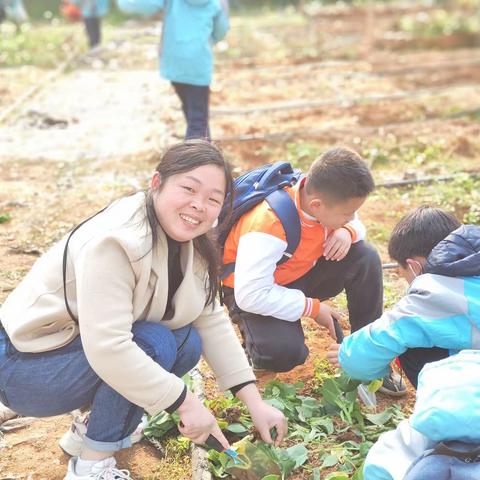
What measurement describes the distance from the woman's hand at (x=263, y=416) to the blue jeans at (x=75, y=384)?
11.5 inches

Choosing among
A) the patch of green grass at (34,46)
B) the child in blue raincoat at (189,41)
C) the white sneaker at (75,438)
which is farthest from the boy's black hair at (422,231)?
the patch of green grass at (34,46)

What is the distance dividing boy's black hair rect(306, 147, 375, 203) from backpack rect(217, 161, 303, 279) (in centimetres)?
13

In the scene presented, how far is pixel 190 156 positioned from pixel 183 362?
707 millimetres

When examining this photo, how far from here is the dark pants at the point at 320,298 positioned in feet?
9.93

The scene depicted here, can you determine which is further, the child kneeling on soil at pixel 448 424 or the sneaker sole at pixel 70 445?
the sneaker sole at pixel 70 445

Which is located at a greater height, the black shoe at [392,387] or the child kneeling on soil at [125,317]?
the child kneeling on soil at [125,317]

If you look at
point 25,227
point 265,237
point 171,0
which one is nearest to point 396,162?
point 171,0

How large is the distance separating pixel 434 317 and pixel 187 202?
84cm

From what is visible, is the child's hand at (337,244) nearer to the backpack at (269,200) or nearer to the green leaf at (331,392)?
the backpack at (269,200)

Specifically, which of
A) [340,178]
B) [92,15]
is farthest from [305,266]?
[92,15]

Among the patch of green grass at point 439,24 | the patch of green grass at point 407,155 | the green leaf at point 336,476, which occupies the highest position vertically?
the green leaf at point 336,476

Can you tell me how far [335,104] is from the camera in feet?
27.1

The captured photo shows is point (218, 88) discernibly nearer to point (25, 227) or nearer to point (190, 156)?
point (25, 227)

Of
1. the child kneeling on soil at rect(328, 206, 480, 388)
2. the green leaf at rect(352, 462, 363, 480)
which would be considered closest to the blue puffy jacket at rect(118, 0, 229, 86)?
the child kneeling on soil at rect(328, 206, 480, 388)
